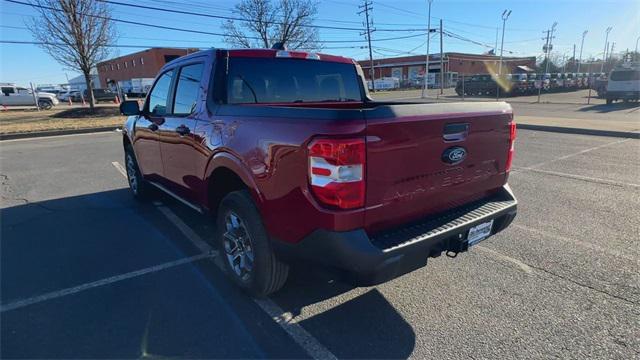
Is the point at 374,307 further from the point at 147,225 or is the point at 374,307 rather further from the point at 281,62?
the point at 147,225

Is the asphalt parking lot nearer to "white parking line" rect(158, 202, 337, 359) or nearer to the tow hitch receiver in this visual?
"white parking line" rect(158, 202, 337, 359)

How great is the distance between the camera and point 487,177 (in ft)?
9.76

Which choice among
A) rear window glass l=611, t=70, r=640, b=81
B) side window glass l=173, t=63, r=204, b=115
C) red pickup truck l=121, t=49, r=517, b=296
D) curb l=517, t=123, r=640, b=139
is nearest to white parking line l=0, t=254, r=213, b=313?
red pickup truck l=121, t=49, r=517, b=296

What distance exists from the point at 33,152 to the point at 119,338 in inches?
431

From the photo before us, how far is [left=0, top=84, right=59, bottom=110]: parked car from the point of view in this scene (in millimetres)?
30422

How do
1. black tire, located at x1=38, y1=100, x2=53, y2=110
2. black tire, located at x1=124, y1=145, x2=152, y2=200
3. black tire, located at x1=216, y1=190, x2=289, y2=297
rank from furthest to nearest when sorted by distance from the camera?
black tire, located at x1=38, y1=100, x2=53, y2=110 < black tire, located at x1=124, y1=145, x2=152, y2=200 < black tire, located at x1=216, y1=190, x2=289, y2=297

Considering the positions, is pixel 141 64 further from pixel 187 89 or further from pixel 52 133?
pixel 187 89

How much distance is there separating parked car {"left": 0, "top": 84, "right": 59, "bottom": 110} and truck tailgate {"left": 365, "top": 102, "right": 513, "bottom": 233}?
1426 inches

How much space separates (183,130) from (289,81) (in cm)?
112

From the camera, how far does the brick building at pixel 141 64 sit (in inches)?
2498

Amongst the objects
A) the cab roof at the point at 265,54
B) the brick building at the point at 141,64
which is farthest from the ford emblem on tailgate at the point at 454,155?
the brick building at the point at 141,64

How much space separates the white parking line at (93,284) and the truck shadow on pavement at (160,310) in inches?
1.6

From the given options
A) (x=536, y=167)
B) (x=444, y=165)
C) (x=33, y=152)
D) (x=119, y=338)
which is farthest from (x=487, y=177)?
(x=33, y=152)

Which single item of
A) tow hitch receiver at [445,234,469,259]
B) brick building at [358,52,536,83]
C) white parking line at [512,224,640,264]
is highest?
brick building at [358,52,536,83]
